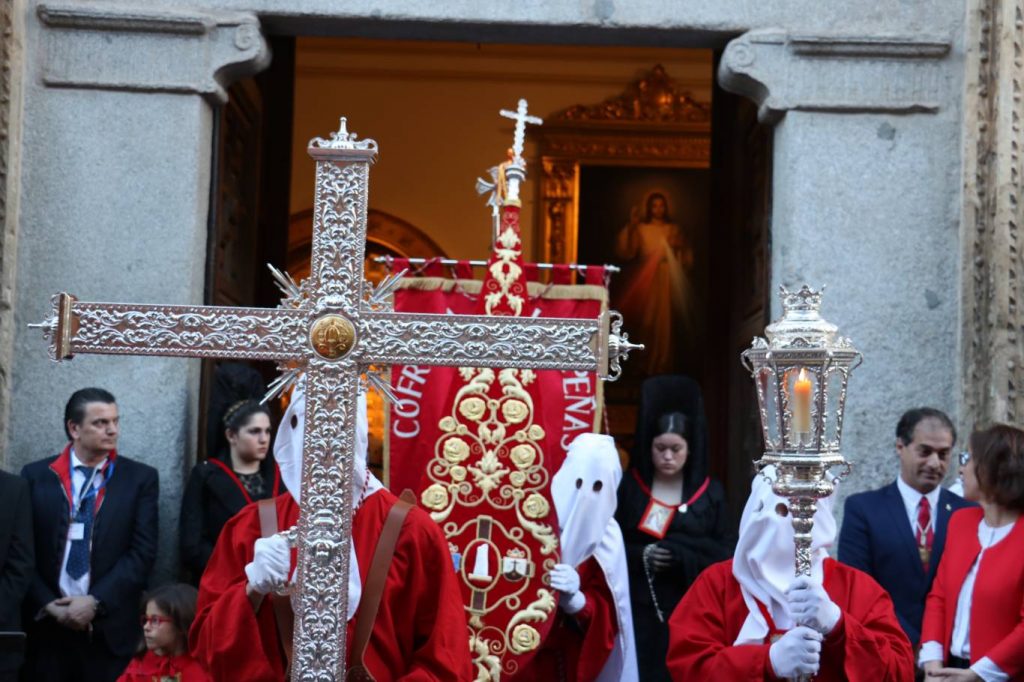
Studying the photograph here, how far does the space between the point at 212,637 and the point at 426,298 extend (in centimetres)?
300

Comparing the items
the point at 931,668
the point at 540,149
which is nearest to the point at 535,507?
the point at 931,668

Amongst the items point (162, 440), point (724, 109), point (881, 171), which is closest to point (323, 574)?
point (162, 440)

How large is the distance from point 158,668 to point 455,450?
1.45m

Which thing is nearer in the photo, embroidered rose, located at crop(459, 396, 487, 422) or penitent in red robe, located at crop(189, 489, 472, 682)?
penitent in red robe, located at crop(189, 489, 472, 682)

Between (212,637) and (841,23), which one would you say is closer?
(212,637)

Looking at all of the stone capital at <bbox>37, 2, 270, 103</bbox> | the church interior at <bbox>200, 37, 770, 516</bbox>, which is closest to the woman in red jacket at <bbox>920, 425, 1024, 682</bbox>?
the stone capital at <bbox>37, 2, 270, 103</bbox>

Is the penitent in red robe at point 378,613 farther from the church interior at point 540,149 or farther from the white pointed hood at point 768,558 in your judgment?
the church interior at point 540,149

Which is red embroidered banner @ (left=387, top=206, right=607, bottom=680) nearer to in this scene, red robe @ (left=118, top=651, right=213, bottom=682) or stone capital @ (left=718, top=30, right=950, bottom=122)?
red robe @ (left=118, top=651, right=213, bottom=682)

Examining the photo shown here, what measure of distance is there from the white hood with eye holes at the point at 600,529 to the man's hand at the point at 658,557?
1.01 feet

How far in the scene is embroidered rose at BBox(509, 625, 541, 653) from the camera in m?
6.32

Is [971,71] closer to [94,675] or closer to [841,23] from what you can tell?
[841,23]

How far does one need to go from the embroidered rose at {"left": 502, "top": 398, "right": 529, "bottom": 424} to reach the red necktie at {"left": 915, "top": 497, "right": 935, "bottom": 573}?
159cm

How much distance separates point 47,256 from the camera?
718 cm

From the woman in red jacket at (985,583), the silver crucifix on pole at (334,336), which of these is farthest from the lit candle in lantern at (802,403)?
the woman in red jacket at (985,583)
